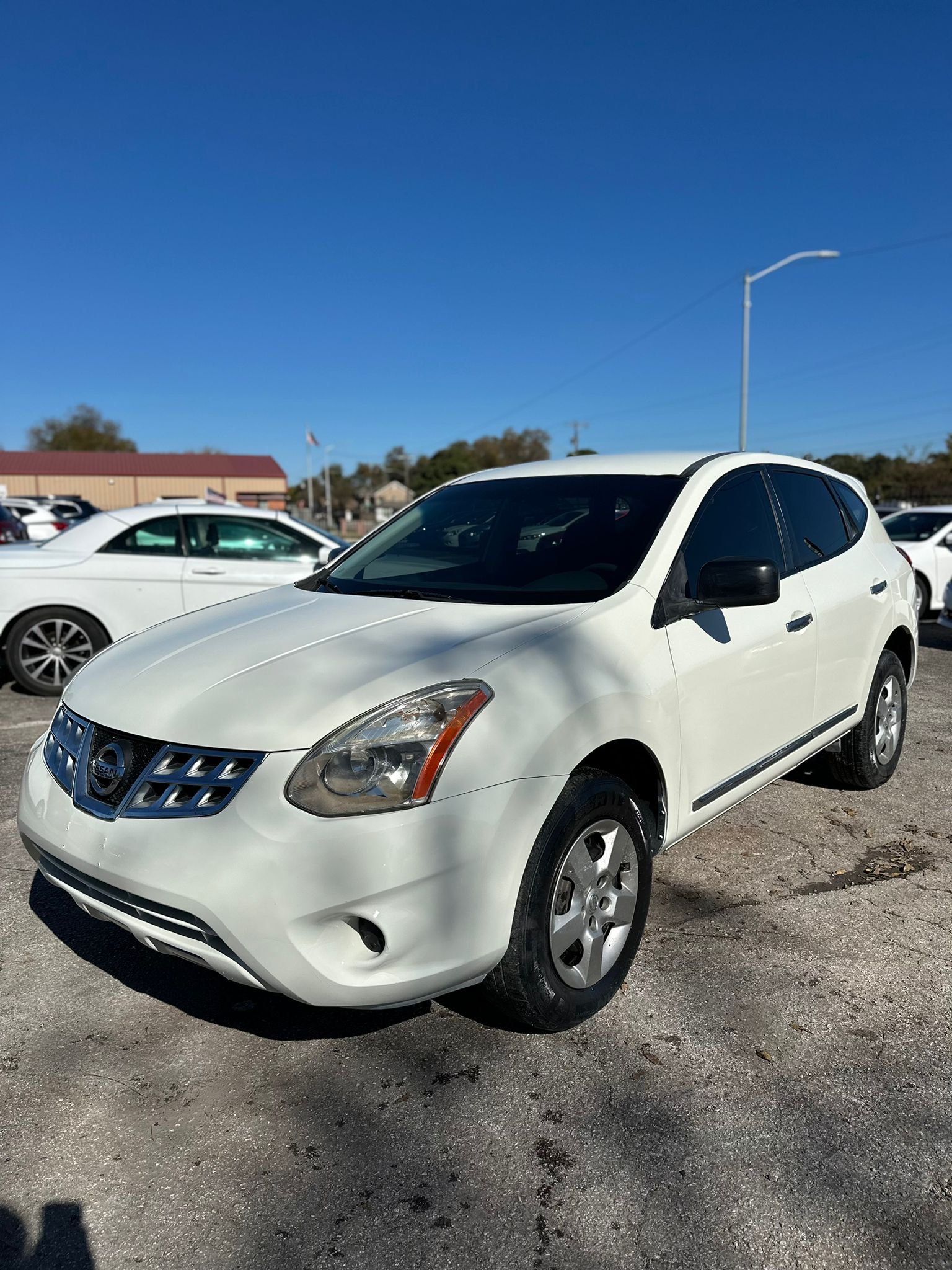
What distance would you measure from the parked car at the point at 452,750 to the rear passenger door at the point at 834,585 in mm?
136

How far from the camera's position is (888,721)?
15.8 feet

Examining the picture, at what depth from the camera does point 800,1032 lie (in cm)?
271

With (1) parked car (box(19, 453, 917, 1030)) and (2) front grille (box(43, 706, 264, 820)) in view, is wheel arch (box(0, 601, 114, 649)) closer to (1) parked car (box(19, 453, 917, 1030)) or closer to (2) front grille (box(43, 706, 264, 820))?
(1) parked car (box(19, 453, 917, 1030))

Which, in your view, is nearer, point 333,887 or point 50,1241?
point 50,1241

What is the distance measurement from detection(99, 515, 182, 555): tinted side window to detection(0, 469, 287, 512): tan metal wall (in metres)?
57.5

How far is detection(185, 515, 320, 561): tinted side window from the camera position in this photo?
7.59 m

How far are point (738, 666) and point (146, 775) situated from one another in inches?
78.1

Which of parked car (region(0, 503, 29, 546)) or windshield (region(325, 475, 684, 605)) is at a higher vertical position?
windshield (region(325, 475, 684, 605))

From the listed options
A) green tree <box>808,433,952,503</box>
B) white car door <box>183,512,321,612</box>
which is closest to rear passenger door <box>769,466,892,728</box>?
white car door <box>183,512,321,612</box>

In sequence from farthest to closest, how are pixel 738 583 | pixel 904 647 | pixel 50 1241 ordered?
1. pixel 904 647
2. pixel 738 583
3. pixel 50 1241

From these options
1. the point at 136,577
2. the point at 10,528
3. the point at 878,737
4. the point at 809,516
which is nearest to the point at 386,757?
the point at 809,516

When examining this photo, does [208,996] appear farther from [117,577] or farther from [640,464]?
[117,577]

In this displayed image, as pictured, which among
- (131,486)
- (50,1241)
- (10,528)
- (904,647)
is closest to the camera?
(50,1241)

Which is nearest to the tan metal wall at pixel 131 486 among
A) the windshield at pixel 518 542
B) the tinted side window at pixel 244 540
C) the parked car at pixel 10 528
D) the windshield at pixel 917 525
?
the parked car at pixel 10 528
